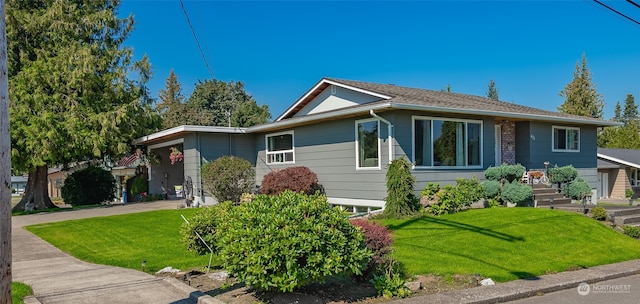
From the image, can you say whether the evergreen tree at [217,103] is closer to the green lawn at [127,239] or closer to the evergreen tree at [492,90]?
the green lawn at [127,239]

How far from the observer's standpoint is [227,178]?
15023mm

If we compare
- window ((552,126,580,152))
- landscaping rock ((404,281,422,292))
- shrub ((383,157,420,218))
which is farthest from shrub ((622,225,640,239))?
landscaping rock ((404,281,422,292))

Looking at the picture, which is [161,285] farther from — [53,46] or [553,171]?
[53,46]

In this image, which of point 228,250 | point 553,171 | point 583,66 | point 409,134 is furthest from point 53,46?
point 583,66

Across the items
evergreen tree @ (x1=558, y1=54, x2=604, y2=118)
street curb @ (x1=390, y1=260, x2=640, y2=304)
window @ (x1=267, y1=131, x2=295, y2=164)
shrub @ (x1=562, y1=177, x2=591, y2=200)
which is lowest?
street curb @ (x1=390, y1=260, x2=640, y2=304)

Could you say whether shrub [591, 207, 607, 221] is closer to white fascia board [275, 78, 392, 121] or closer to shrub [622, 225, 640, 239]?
shrub [622, 225, 640, 239]

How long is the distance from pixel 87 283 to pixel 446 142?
10.4m

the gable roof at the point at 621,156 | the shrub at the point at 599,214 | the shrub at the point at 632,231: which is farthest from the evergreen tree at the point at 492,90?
the shrub at the point at 632,231

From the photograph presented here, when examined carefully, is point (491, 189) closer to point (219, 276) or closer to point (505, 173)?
point (505, 173)

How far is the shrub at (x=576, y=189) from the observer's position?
1409cm

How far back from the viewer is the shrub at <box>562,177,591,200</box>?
1409cm

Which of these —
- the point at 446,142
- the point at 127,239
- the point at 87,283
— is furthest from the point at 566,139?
the point at 87,283

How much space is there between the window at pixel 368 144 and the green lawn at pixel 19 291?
9.04 meters

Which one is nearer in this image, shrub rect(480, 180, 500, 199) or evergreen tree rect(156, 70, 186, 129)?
shrub rect(480, 180, 500, 199)
